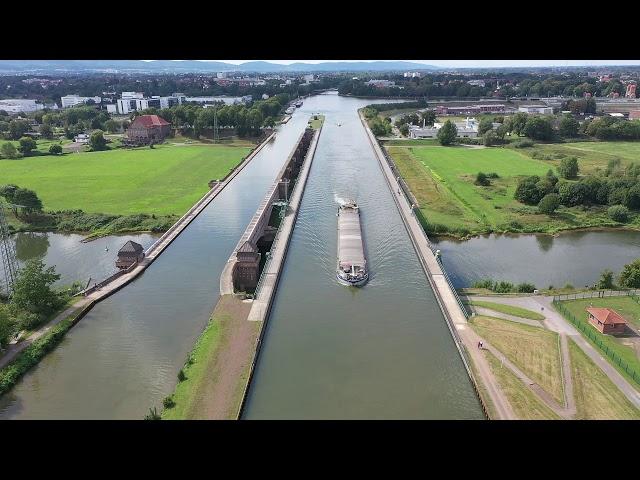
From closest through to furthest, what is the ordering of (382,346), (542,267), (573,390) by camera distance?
(573,390) < (382,346) < (542,267)

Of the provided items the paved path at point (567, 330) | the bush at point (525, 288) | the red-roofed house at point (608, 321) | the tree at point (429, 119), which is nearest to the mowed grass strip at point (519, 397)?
the paved path at point (567, 330)

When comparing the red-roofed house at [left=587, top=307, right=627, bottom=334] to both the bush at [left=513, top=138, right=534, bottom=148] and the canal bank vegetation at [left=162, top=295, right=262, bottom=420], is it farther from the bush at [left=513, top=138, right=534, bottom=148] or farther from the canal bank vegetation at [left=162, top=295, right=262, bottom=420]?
the bush at [left=513, top=138, right=534, bottom=148]

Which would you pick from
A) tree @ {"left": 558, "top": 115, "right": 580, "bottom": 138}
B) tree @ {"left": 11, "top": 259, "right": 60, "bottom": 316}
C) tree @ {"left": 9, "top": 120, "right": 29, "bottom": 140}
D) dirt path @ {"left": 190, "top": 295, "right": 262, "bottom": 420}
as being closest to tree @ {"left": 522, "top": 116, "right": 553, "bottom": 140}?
tree @ {"left": 558, "top": 115, "right": 580, "bottom": 138}

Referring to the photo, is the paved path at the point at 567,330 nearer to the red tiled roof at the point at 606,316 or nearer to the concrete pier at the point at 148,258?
the red tiled roof at the point at 606,316

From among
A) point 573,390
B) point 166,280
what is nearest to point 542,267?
A: point 573,390
